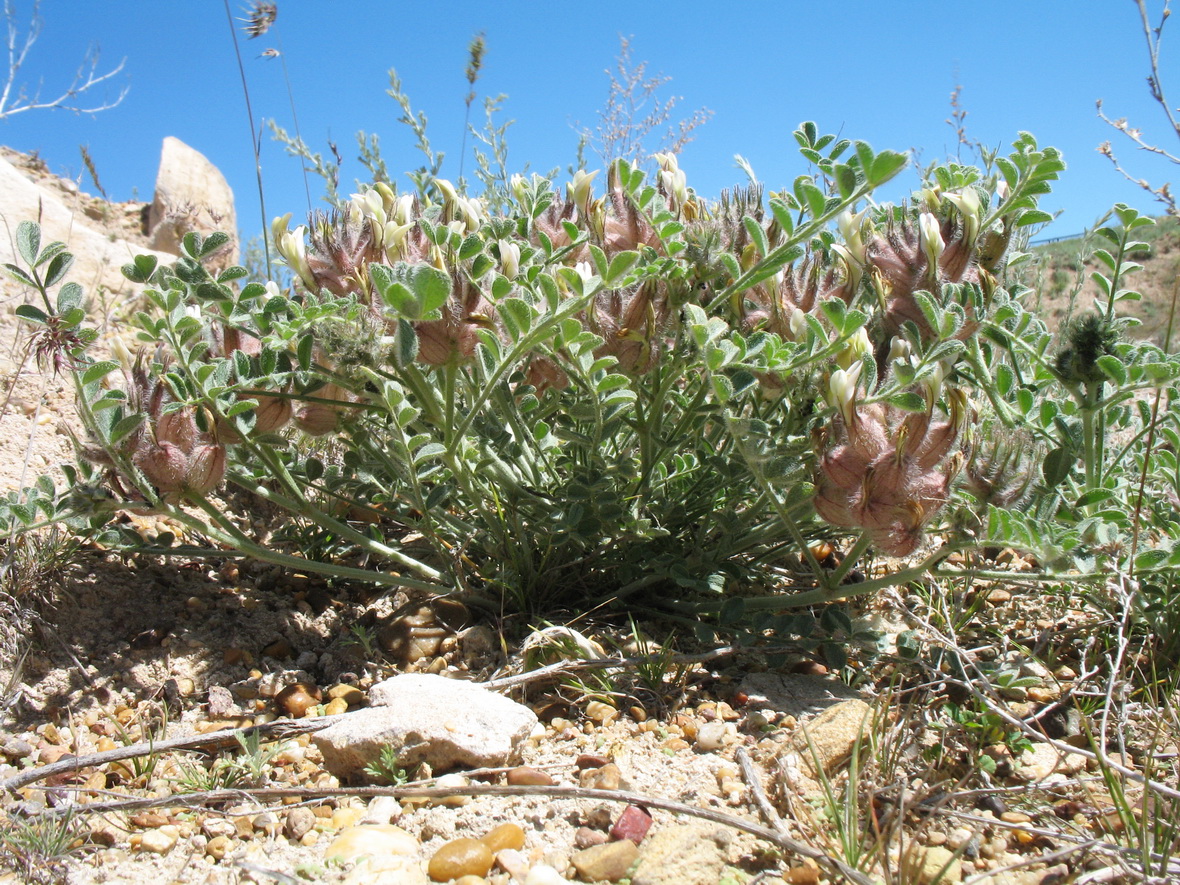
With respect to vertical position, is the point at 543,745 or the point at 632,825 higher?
the point at 543,745

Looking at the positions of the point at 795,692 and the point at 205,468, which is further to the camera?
the point at 795,692

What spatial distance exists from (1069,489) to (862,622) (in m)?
0.62

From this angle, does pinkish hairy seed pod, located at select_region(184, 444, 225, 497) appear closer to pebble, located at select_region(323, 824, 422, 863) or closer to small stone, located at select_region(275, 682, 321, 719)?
small stone, located at select_region(275, 682, 321, 719)

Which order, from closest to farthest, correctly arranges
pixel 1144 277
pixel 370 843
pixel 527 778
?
pixel 370 843 → pixel 527 778 → pixel 1144 277

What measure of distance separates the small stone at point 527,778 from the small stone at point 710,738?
327 mm

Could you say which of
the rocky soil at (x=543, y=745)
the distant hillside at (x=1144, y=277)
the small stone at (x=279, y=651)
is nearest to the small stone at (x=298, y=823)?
the rocky soil at (x=543, y=745)

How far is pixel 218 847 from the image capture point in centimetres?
148

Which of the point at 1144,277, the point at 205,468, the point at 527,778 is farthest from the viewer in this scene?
the point at 1144,277

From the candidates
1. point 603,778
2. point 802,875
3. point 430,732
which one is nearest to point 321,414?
point 430,732

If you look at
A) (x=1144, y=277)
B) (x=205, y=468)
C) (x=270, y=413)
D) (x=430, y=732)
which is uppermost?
(x=1144, y=277)

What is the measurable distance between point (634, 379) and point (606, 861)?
40.1 inches

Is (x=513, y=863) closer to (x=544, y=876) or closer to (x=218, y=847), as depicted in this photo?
(x=544, y=876)

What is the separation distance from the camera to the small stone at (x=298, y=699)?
1965 mm

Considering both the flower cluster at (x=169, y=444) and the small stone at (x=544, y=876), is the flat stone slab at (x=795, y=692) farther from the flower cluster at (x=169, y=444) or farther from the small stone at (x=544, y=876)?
the flower cluster at (x=169, y=444)
